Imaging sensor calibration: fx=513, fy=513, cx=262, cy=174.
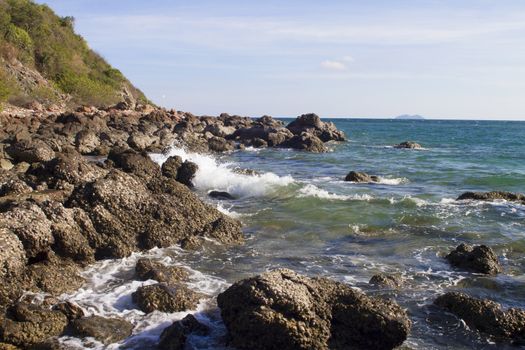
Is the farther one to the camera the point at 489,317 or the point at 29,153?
the point at 29,153

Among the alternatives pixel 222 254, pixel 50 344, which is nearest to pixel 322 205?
pixel 222 254

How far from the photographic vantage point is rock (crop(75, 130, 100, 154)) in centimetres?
2953

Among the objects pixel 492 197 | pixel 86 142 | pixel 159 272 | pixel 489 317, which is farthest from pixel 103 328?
pixel 86 142

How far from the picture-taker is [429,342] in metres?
8.02

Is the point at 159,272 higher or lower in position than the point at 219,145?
lower

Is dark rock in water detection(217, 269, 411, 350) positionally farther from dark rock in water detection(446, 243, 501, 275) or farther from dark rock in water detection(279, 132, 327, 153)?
dark rock in water detection(279, 132, 327, 153)

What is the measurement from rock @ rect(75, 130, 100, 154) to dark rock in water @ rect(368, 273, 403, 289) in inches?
898

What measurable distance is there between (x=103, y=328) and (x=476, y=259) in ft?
26.7

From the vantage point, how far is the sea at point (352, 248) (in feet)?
28.2

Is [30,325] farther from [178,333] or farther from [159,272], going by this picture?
[159,272]

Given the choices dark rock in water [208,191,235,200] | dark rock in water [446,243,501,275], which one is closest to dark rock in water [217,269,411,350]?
dark rock in water [446,243,501,275]

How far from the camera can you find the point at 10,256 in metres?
8.85

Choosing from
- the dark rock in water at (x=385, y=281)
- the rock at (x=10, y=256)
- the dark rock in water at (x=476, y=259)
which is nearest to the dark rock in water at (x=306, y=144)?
the dark rock in water at (x=476, y=259)

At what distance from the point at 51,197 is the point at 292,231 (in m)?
6.55
